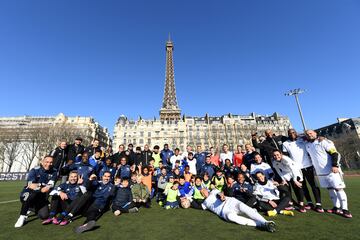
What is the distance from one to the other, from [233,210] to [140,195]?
137 inches

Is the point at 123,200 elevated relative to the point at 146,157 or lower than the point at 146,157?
lower

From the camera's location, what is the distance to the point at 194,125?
67.5m

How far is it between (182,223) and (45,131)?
4750cm

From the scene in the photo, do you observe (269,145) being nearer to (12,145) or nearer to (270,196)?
(270,196)

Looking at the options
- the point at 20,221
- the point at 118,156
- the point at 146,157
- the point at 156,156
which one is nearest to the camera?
the point at 20,221

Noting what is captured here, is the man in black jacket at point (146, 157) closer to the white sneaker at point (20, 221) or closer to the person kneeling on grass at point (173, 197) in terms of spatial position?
the person kneeling on grass at point (173, 197)

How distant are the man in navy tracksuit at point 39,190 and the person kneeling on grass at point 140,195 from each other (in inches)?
102

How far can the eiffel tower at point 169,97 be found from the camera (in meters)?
80.2

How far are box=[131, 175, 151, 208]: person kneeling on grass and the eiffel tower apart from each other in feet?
233

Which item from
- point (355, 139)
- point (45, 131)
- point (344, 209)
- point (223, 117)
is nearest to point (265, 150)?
point (344, 209)

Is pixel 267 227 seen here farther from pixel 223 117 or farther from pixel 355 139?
pixel 223 117

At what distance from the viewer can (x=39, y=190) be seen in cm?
548

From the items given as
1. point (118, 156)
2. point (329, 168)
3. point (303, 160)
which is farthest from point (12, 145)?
point (329, 168)

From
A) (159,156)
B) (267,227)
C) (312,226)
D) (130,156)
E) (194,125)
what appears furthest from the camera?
(194,125)
